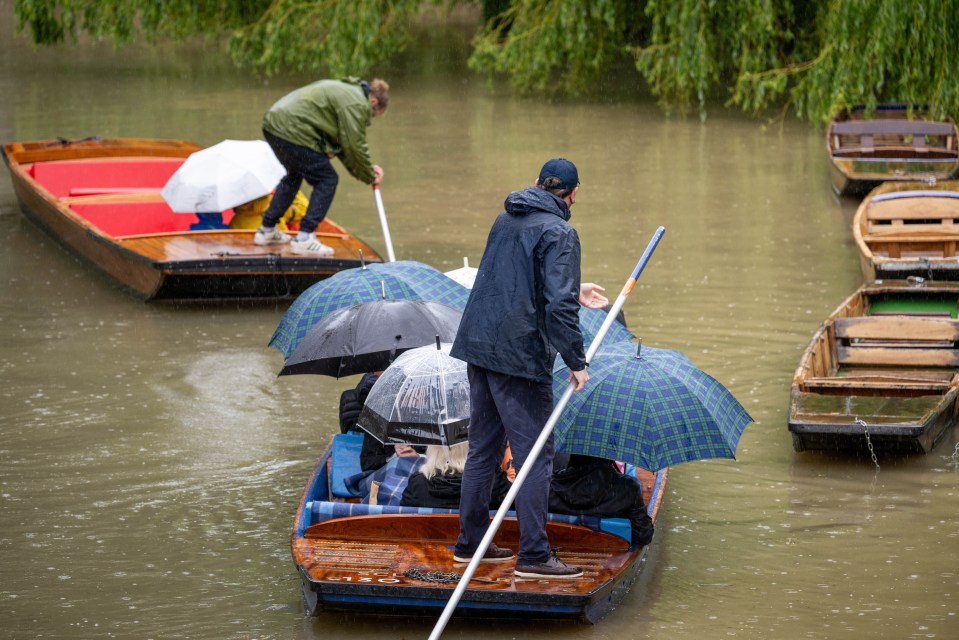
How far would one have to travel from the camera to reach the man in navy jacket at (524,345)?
17.6ft

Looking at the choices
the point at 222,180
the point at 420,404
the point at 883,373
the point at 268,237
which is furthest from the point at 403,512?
the point at 222,180

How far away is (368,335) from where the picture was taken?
677cm

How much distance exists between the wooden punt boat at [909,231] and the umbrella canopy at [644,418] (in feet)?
15.6

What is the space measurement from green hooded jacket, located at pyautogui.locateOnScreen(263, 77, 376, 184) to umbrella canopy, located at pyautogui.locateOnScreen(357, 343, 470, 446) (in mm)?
4512

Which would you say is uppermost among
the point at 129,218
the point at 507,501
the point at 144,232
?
the point at 507,501

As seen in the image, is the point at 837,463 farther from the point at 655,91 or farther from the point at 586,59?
the point at 586,59

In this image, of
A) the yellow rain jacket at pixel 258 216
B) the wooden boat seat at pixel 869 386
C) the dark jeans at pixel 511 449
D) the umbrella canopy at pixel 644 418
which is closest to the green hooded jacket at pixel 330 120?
the yellow rain jacket at pixel 258 216

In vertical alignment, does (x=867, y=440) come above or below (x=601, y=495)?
below

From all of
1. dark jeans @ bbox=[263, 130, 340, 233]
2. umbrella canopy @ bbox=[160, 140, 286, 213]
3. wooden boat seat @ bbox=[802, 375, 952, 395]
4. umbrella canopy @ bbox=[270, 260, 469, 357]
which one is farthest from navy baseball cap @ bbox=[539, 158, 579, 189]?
umbrella canopy @ bbox=[160, 140, 286, 213]

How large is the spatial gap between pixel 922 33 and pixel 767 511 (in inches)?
257

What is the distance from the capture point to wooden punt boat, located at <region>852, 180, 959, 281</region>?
1018 cm

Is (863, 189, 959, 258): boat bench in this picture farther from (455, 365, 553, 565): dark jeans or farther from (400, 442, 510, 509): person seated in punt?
(455, 365, 553, 565): dark jeans

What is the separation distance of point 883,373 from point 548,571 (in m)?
3.78

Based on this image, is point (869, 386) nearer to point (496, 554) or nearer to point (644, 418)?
point (644, 418)
